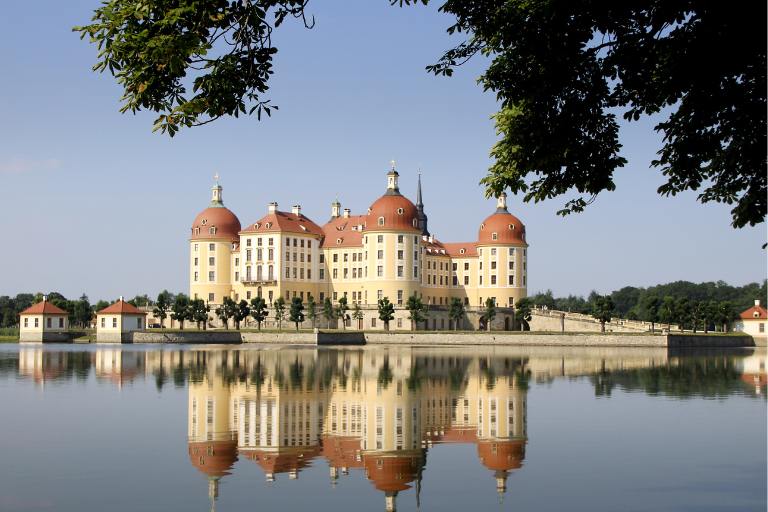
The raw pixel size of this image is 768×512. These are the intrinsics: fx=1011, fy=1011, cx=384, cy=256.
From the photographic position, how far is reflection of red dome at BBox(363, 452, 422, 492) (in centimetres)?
1542

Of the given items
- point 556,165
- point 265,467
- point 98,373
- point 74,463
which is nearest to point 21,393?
point 98,373

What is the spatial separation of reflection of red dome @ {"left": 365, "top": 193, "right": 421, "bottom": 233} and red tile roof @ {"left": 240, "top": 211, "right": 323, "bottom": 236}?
8.39m

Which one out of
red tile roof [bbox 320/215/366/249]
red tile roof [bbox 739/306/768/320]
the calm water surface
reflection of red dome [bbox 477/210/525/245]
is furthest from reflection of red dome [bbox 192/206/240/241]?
the calm water surface

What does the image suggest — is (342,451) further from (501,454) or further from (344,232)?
(344,232)

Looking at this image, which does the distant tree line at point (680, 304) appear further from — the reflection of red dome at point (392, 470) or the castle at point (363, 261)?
the reflection of red dome at point (392, 470)

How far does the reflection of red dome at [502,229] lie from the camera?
102 m

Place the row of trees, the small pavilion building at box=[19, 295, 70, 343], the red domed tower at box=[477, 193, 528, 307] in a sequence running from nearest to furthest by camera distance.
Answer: the small pavilion building at box=[19, 295, 70, 343] < the red domed tower at box=[477, 193, 528, 307] < the row of trees

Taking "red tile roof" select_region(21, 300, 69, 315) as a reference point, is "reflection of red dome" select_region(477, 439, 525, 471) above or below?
below

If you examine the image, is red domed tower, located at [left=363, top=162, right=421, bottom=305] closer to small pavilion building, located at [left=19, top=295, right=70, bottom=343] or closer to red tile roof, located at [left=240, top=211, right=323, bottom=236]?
red tile roof, located at [left=240, top=211, right=323, bottom=236]

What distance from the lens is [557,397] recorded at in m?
29.8

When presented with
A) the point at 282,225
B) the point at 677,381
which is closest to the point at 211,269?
the point at 282,225

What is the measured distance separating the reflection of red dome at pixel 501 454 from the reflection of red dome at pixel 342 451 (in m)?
2.22

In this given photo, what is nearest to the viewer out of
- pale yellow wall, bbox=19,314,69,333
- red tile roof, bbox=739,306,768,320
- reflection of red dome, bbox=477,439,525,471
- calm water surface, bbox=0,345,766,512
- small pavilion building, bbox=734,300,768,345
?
calm water surface, bbox=0,345,766,512

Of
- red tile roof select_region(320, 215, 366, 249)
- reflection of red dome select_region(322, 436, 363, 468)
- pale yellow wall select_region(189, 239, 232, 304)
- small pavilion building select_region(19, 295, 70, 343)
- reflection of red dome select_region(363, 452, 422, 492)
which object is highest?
red tile roof select_region(320, 215, 366, 249)
